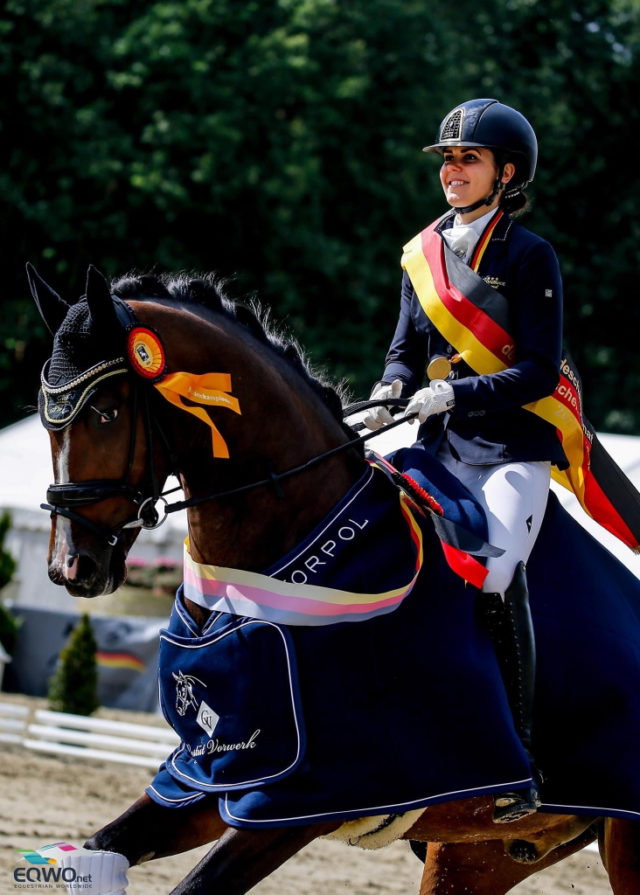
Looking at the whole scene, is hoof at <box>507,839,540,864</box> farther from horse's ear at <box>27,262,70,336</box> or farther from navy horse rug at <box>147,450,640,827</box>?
horse's ear at <box>27,262,70,336</box>

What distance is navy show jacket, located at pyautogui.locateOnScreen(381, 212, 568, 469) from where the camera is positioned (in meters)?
3.90

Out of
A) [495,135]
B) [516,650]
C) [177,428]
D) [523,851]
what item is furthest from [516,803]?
[495,135]

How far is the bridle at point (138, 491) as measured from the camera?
132 inches

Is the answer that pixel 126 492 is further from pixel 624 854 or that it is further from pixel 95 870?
pixel 624 854

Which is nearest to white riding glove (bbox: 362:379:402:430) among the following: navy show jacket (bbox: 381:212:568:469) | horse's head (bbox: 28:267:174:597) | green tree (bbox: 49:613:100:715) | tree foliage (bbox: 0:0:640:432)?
navy show jacket (bbox: 381:212:568:469)

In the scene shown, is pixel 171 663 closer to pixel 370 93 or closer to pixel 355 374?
pixel 355 374

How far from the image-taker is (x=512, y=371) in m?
3.90

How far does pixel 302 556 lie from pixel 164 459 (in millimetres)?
518

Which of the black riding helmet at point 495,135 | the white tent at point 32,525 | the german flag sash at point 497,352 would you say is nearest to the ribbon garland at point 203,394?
the german flag sash at point 497,352

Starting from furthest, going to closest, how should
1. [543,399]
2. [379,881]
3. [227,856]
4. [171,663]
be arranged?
1. [379,881]
2. [543,399]
3. [171,663]
4. [227,856]

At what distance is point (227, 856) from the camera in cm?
340

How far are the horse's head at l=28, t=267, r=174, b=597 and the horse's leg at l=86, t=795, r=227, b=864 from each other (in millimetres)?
784

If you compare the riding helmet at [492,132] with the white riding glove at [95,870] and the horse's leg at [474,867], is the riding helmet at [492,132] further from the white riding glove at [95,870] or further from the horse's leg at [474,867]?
the horse's leg at [474,867]

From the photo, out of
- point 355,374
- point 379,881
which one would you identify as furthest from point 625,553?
point 355,374
